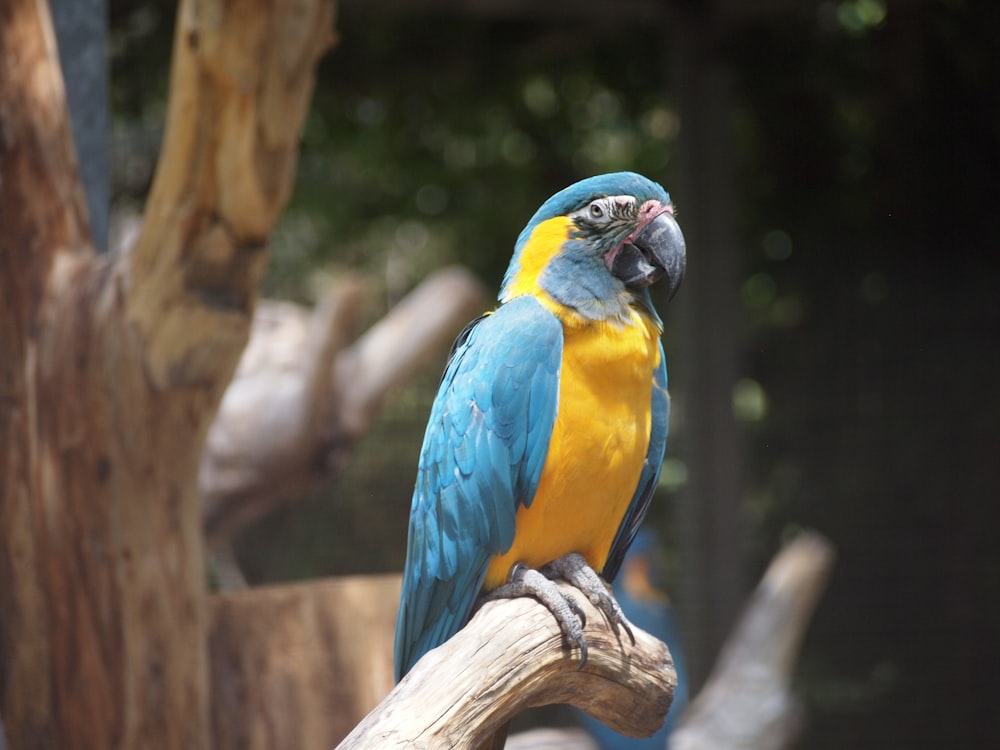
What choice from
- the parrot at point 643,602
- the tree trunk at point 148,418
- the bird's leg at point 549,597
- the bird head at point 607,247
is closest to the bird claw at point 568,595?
the bird's leg at point 549,597

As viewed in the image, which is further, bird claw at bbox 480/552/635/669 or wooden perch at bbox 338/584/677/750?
bird claw at bbox 480/552/635/669

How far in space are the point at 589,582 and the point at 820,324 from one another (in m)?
1.39

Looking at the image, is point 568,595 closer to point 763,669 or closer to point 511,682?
point 511,682

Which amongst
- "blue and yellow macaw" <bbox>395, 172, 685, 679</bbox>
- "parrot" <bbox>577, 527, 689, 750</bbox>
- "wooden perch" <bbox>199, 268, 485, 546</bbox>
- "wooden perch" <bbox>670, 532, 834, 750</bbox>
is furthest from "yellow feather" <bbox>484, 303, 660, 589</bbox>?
"parrot" <bbox>577, 527, 689, 750</bbox>

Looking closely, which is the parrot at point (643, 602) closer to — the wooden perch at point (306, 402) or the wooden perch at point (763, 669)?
the wooden perch at point (763, 669)

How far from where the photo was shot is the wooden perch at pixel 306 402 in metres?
2.08

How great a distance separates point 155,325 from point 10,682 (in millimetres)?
462

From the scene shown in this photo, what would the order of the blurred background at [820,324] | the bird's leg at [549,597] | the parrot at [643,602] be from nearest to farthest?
the bird's leg at [549,597]
the blurred background at [820,324]
the parrot at [643,602]

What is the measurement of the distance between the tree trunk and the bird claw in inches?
17.7

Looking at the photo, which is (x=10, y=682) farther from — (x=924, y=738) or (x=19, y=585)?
(x=924, y=738)

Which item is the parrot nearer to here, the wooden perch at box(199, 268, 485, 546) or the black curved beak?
the wooden perch at box(199, 268, 485, 546)

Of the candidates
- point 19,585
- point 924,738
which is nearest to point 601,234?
point 19,585

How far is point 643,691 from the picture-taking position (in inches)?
43.6

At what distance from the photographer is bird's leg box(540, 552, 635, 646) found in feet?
3.65
